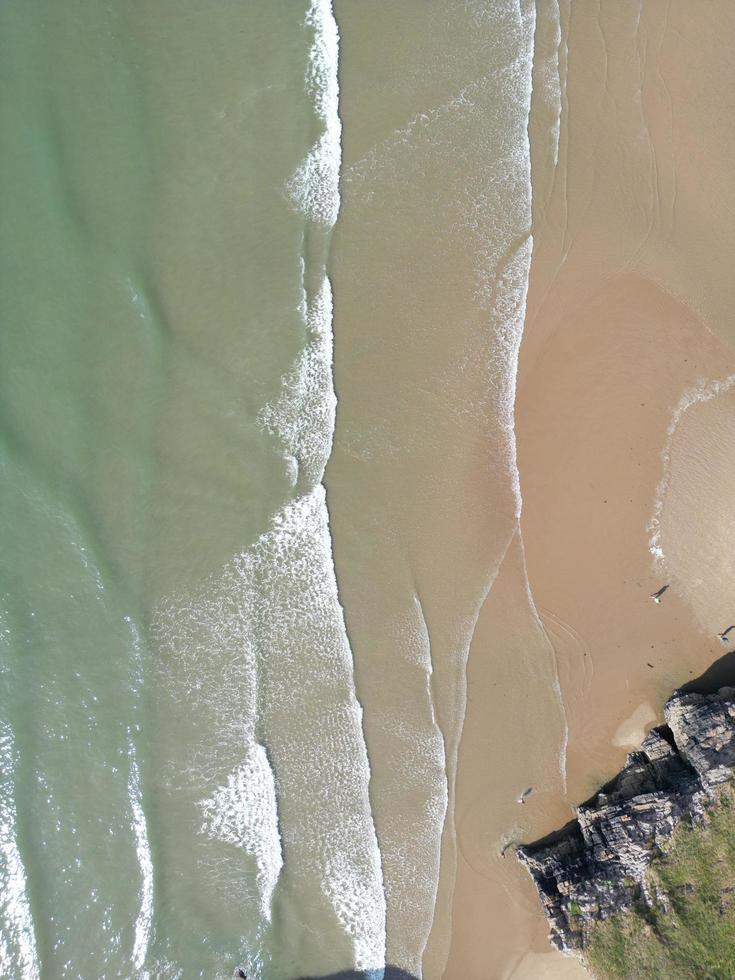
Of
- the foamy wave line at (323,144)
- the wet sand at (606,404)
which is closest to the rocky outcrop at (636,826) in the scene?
the wet sand at (606,404)

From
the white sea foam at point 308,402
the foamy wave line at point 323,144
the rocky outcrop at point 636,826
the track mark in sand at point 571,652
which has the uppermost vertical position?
the foamy wave line at point 323,144

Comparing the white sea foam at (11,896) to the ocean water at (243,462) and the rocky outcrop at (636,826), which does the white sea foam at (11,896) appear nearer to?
the ocean water at (243,462)

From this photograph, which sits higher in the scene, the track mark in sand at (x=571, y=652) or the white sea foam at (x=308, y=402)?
the white sea foam at (x=308, y=402)

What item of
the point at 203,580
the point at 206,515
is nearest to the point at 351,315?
the point at 206,515

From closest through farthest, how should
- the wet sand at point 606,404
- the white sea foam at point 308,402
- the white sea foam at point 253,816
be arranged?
the white sea foam at point 308,402
the white sea foam at point 253,816
the wet sand at point 606,404

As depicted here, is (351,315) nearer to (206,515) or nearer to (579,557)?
(206,515)

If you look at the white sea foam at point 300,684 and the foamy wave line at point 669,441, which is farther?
the foamy wave line at point 669,441

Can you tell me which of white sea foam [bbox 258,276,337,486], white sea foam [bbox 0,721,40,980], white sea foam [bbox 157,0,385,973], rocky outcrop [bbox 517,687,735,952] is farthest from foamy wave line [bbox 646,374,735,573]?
white sea foam [bbox 0,721,40,980]
